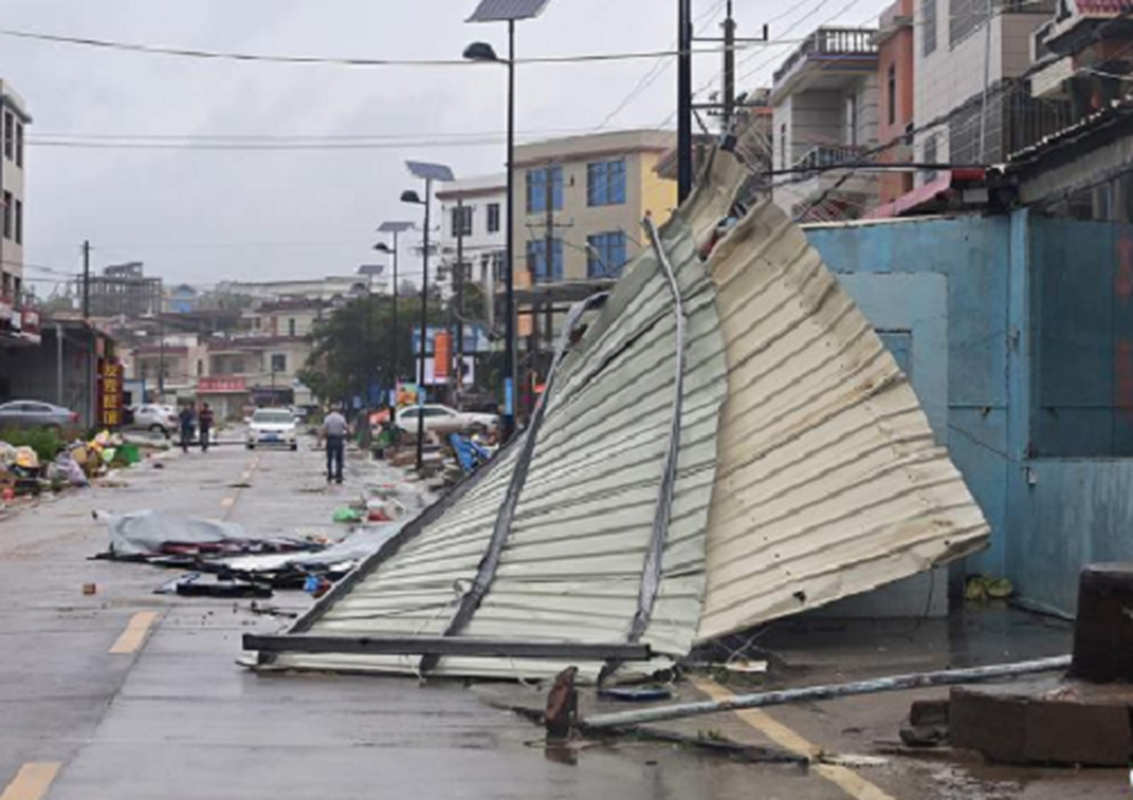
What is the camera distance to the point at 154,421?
292 ft

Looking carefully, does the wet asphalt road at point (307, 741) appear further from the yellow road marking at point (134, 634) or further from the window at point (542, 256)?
the window at point (542, 256)

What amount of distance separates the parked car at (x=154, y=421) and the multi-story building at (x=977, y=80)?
48.9m

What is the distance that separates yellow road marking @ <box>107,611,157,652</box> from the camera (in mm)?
13133

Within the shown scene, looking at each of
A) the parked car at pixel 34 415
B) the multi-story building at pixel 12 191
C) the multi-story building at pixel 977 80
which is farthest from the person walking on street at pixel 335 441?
the multi-story building at pixel 12 191

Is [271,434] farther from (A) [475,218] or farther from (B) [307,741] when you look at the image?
(B) [307,741]

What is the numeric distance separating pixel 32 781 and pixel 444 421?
2489 inches

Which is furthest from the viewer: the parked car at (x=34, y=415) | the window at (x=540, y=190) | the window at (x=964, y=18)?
the window at (x=540, y=190)

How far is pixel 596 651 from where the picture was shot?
11.0 m

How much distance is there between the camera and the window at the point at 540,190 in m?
93.8

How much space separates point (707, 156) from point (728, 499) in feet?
11.5

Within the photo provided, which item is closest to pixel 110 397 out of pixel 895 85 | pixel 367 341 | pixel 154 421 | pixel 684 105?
pixel 154 421

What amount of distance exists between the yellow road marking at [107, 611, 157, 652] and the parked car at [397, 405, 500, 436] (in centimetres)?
5247

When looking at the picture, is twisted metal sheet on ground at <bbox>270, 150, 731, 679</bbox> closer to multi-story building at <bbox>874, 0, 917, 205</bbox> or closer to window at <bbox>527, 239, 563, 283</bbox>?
Result: multi-story building at <bbox>874, 0, 917, 205</bbox>

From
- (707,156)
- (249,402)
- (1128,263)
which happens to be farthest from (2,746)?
(249,402)
